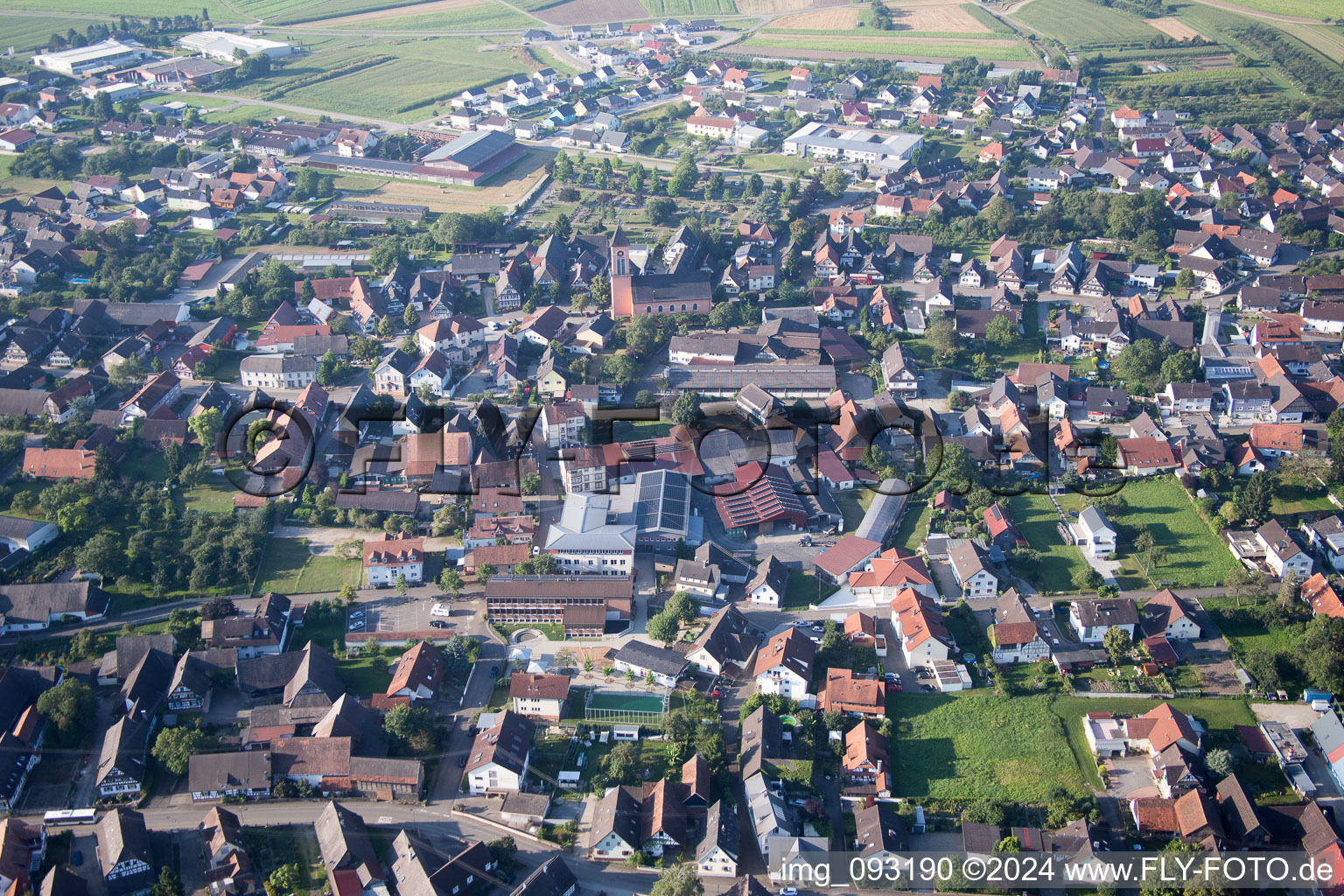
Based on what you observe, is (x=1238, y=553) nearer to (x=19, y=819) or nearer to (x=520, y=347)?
(x=520, y=347)

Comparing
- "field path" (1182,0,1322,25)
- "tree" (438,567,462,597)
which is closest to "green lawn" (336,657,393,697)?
"tree" (438,567,462,597)

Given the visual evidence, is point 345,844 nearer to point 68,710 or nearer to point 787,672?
point 68,710

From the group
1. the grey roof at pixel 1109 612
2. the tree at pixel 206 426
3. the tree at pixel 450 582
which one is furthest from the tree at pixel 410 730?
the grey roof at pixel 1109 612

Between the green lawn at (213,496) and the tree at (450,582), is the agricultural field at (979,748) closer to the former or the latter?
the tree at (450,582)

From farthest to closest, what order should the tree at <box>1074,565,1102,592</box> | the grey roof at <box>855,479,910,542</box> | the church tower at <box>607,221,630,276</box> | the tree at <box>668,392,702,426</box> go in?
1. the church tower at <box>607,221,630,276</box>
2. the tree at <box>668,392,702,426</box>
3. the grey roof at <box>855,479,910,542</box>
4. the tree at <box>1074,565,1102,592</box>

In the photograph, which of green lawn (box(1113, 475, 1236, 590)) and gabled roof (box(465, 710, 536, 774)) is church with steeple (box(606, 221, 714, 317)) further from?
gabled roof (box(465, 710, 536, 774))

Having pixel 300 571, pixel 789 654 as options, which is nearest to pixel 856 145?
pixel 789 654
